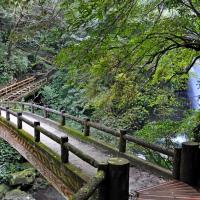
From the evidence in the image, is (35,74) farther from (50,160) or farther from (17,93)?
(50,160)

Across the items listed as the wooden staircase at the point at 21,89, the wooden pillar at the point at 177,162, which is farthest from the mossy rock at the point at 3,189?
the wooden pillar at the point at 177,162

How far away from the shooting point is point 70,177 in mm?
6191

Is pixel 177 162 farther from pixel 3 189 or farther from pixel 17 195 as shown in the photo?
pixel 3 189

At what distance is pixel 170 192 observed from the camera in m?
4.76

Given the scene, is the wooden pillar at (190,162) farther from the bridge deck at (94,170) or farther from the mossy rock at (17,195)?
the mossy rock at (17,195)

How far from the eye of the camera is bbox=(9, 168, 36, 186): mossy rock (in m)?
15.2

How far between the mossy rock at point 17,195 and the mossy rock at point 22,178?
761 millimetres

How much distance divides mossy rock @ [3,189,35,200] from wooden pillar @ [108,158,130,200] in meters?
10.8

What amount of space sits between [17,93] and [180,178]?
2149 cm

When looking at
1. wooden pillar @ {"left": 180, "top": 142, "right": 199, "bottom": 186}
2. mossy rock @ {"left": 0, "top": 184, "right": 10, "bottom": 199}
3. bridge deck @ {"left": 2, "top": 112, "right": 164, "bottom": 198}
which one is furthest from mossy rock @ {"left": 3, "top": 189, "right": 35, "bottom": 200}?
wooden pillar @ {"left": 180, "top": 142, "right": 199, "bottom": 186}

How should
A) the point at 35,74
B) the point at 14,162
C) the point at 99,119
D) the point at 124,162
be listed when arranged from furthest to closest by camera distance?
the point at 35,74 → the point at 14,162 → the point at 99,119 → the point at 124,162

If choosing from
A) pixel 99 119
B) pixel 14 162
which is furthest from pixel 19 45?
pixel 99 119

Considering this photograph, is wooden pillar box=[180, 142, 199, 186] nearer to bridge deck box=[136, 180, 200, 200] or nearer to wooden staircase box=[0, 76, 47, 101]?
bridge deck box=[136, 180, 200, 200]

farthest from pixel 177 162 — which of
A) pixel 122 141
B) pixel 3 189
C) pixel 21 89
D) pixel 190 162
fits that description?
pixel 21 89
